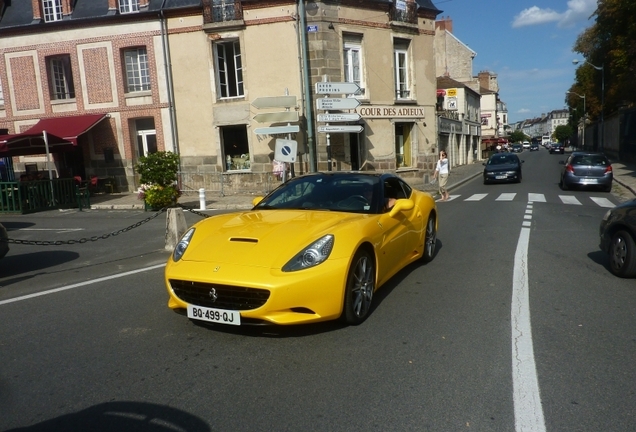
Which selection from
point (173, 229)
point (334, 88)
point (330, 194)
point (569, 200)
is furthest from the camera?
point (334, 88)

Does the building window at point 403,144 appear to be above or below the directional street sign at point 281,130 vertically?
below

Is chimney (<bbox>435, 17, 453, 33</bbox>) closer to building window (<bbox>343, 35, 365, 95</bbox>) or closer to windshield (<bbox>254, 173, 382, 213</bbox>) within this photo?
building window (<bbox>343, 35, 365, 95</bbox>)

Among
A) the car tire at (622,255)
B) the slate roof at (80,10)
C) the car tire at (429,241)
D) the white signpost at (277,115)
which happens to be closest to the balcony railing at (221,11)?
the slate roof at (80,10)

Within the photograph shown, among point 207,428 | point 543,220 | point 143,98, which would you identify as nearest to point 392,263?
point 207,428

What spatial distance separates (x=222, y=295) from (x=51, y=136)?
17.9 meters

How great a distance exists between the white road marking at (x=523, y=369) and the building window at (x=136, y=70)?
800 inches

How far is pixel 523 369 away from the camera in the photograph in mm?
→ 3801

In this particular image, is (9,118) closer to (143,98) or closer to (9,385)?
(143,98)

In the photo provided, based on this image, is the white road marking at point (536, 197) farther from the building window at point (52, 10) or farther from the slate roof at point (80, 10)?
the building window at point (52, 10)

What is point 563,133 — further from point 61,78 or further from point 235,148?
point 61,78

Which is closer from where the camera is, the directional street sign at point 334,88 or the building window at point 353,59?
the directional street sign at point 334,88

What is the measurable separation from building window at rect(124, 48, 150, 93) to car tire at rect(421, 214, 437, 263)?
1846 cm

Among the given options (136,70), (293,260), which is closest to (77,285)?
(293,260)

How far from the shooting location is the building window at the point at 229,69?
21.9 meters
